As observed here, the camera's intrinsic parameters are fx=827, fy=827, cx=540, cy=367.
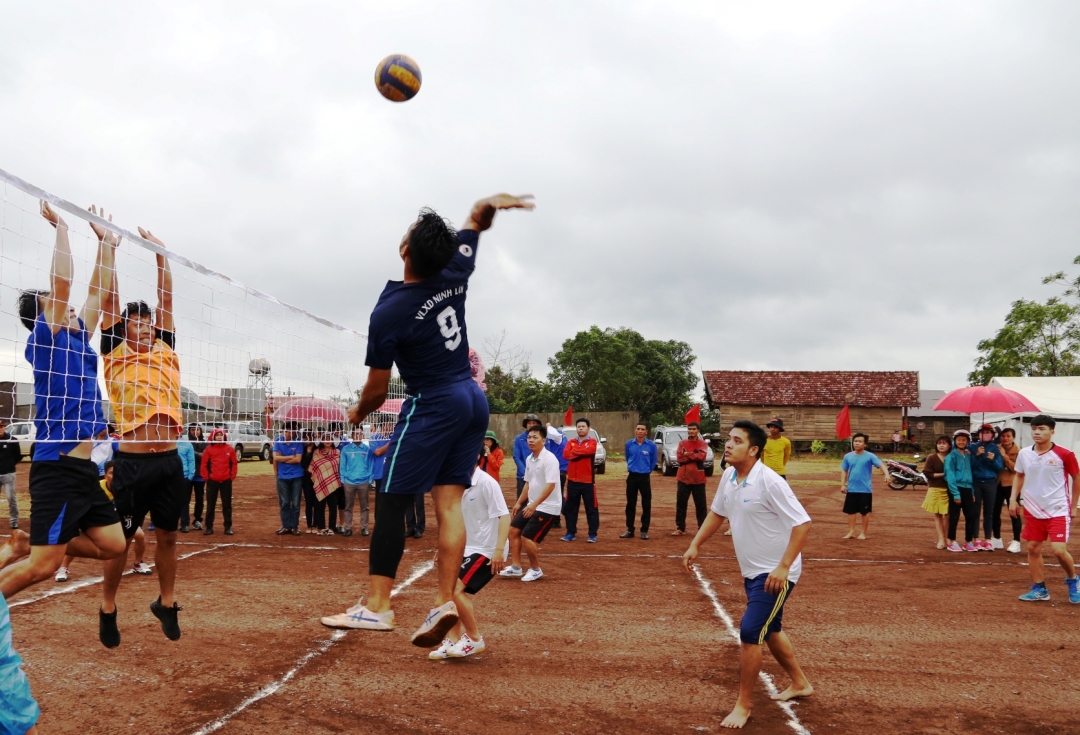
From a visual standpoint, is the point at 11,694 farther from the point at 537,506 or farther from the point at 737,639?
the point at 537,506

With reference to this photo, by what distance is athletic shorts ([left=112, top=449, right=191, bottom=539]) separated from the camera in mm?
5102

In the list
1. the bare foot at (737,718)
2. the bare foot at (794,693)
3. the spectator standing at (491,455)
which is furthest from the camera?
the spectator standing at (491,455)

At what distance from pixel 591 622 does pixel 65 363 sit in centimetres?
513

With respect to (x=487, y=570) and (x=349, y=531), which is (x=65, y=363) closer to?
(x=487, y=570)

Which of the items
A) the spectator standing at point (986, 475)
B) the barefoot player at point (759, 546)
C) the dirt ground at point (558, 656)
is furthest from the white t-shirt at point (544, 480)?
the spectator standing at point (986, 475)

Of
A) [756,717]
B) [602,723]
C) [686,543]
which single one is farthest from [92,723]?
[686,543]

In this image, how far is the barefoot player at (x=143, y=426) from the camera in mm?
5117

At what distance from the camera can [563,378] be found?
176ft

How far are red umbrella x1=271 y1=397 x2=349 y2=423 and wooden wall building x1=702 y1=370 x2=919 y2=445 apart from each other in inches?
1642

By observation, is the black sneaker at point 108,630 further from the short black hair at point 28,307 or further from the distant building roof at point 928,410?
the distant building roof at point 928,410

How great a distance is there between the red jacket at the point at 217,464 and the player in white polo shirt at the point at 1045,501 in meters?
11.7

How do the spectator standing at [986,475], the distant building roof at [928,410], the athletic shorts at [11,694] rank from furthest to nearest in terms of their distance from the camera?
the distant building roof at [928,410] → the spectator standing at [986,475] → the athletic shorts at [11,694]

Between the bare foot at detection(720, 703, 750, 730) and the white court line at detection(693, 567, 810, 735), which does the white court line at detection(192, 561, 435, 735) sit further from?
the white court line at detection(693, 567, 810, 735)

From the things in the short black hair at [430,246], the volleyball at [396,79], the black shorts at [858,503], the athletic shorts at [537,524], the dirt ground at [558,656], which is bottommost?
the dirt ground at [558,656]
